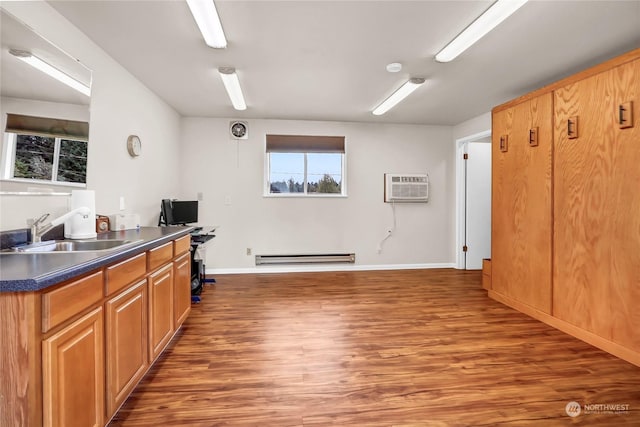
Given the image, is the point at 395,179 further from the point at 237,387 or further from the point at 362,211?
the point at 237,387

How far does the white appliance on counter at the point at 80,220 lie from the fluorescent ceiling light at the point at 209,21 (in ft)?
4.80

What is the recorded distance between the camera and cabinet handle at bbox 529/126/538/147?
9.91 ft

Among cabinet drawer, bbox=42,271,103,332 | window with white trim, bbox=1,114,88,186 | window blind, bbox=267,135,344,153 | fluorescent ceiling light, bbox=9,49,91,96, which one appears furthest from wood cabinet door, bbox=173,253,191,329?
window blind, bbox=267,135,344,153

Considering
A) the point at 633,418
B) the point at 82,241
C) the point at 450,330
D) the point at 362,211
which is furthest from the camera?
the point at 362,211

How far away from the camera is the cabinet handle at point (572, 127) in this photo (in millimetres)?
2619

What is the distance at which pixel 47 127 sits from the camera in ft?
6.37

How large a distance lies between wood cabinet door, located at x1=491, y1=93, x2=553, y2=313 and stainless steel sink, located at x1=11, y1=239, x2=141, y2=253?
364 centimetres

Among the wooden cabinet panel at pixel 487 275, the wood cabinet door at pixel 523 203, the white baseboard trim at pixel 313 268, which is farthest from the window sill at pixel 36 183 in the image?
the wooden cabinet panel at pixel 487 275

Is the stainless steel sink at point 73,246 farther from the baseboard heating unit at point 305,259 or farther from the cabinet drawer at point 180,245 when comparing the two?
the baseboard heating unit at point 305,259

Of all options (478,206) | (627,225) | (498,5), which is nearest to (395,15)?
(498,5)

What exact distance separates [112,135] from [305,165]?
2927 mm

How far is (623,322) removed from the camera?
7.43 ft

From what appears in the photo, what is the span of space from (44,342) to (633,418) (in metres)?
2.94

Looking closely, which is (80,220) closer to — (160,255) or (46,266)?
(160,255)
